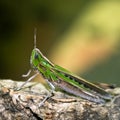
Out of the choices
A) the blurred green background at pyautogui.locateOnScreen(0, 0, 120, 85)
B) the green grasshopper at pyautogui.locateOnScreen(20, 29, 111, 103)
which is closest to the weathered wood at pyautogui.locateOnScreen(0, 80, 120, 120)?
the green grasshopper at pyautogui.locateOnScreen(20, 29, 111, 103)

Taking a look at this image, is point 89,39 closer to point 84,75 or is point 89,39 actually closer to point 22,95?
point 84,75

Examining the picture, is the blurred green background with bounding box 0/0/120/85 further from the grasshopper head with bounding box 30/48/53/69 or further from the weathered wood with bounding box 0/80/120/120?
the weathered wood with bounding box 0/80/120/120

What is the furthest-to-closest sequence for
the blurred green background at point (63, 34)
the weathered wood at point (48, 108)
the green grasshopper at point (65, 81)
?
1. the blurred green background at point (63, 34)
2. the green grasshopper at point (65, 81)
3. the weathered wood at point (48, 108)

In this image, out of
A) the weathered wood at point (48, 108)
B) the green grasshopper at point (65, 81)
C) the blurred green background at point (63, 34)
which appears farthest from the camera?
the blurred green background at point (63, 34)

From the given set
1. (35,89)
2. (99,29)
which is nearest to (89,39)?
(99,29)

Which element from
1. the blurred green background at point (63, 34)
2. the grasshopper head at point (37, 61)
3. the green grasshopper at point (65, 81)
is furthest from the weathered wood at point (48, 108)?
the blurred green background at point (63, 34)

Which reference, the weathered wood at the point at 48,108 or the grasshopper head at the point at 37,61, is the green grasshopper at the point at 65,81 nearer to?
the grasshopper head at the point at 37,61

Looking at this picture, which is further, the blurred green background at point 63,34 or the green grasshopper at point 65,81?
the blurred green background at point 63,34
